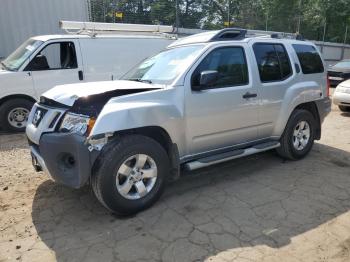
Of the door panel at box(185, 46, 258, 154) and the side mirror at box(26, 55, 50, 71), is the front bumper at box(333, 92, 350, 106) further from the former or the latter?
the side mirror at box(26, 55, 50, 71)

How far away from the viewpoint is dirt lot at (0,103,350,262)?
3385mm

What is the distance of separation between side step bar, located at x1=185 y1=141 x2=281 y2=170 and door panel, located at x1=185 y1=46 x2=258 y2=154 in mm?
121

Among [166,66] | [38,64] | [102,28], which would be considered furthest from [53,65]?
[166,66]

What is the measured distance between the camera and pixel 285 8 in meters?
23.5

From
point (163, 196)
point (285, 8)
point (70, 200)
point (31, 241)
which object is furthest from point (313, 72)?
point (285, 8)

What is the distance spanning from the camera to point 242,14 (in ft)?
63.3

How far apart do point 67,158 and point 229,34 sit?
9.14 ft

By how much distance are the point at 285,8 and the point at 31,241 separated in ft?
77.0

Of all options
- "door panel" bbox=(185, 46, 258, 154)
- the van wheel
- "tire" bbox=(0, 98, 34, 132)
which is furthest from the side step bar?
"tire" bbox=(0, 98, 34, 132)

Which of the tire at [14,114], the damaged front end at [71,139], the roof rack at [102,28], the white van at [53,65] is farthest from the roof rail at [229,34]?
the tire at [14,114]

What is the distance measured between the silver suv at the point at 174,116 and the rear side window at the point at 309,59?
0.03 meters

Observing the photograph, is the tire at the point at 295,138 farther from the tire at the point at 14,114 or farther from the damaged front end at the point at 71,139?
the tire at the point at 14,114

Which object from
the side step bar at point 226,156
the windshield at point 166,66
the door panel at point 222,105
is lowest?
the side step bar at point 226,156

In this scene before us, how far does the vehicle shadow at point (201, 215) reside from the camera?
3467 mm
